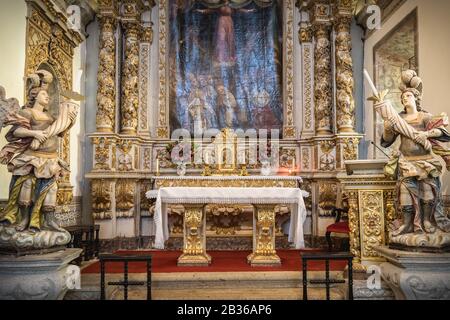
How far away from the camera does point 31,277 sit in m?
3.77

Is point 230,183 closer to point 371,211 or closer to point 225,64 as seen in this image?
point 371,211

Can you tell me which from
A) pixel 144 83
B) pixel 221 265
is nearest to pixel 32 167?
pixel 221 265

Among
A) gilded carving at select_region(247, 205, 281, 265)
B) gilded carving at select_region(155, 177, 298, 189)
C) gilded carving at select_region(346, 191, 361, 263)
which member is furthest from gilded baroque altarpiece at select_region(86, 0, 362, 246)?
gilded carving at select_region(346, 191, 361, 263)

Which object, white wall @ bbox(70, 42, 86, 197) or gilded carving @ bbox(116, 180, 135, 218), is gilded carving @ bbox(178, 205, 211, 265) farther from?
white wall @ bbox(70, 42, 86, 197)

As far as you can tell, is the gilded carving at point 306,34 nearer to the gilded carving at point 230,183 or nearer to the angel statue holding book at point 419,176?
the gilded carving at point 230,183

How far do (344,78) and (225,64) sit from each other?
2.37 meters

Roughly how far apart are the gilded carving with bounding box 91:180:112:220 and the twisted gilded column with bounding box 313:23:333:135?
13.6 feet

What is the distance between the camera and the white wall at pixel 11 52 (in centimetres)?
531

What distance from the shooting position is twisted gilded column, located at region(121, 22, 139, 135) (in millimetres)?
7906

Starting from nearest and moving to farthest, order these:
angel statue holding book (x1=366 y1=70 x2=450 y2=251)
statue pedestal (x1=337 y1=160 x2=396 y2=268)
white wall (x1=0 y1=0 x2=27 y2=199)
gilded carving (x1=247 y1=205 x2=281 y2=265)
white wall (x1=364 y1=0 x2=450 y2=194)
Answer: angel statue holding book (x1=366 y1=70 x2=450 y2=251), statue pedestal (x1=337 y1=160 x2=396 y2=268), white wall (x1=0 y1=0 x2=27 y2=199), white wall (x1=364 y1=0 x2=450 y2=194), gilded carving (x1=247 y1=205 x2=281 y2=265)

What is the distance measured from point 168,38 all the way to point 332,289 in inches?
234

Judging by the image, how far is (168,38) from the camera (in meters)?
8.43

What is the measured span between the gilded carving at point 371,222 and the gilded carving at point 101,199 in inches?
176

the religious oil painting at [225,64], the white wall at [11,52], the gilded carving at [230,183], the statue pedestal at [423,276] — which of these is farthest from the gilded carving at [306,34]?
the statue pedestal at [423,276]
